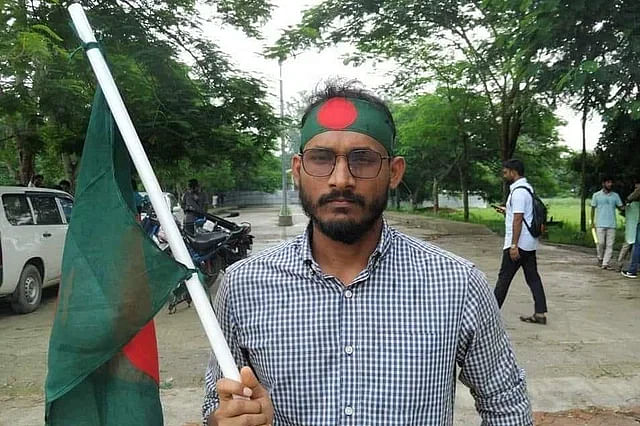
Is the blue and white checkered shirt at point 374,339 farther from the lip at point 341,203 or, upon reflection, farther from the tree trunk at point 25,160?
the tree trunk at point 25,160

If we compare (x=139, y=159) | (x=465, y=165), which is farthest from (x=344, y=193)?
(x=465, y=165)

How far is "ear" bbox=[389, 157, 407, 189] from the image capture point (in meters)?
1.69

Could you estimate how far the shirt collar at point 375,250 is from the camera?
160 centimetres

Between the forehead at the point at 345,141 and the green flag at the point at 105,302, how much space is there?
50 centimetres

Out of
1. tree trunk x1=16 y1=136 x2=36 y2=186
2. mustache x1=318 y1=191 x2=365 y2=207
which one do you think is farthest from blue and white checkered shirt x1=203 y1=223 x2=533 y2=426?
tree trunk x1=16 y1=136 x2=36 y2=186

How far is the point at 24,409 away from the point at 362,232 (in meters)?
4.11

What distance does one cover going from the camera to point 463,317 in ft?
5.08

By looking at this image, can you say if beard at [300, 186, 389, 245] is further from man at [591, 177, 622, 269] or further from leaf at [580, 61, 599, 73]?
man at [591, 177, 622, 269]

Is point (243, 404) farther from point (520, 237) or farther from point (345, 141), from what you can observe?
point (520, 237)

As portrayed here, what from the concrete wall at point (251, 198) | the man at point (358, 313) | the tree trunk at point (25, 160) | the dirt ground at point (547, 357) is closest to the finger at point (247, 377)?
the man at point (358, 313)

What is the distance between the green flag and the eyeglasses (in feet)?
1.42

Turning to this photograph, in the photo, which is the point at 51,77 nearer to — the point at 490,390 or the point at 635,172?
the point at 490,390

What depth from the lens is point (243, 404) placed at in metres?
1.32

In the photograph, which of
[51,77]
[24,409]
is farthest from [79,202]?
[51,77]
